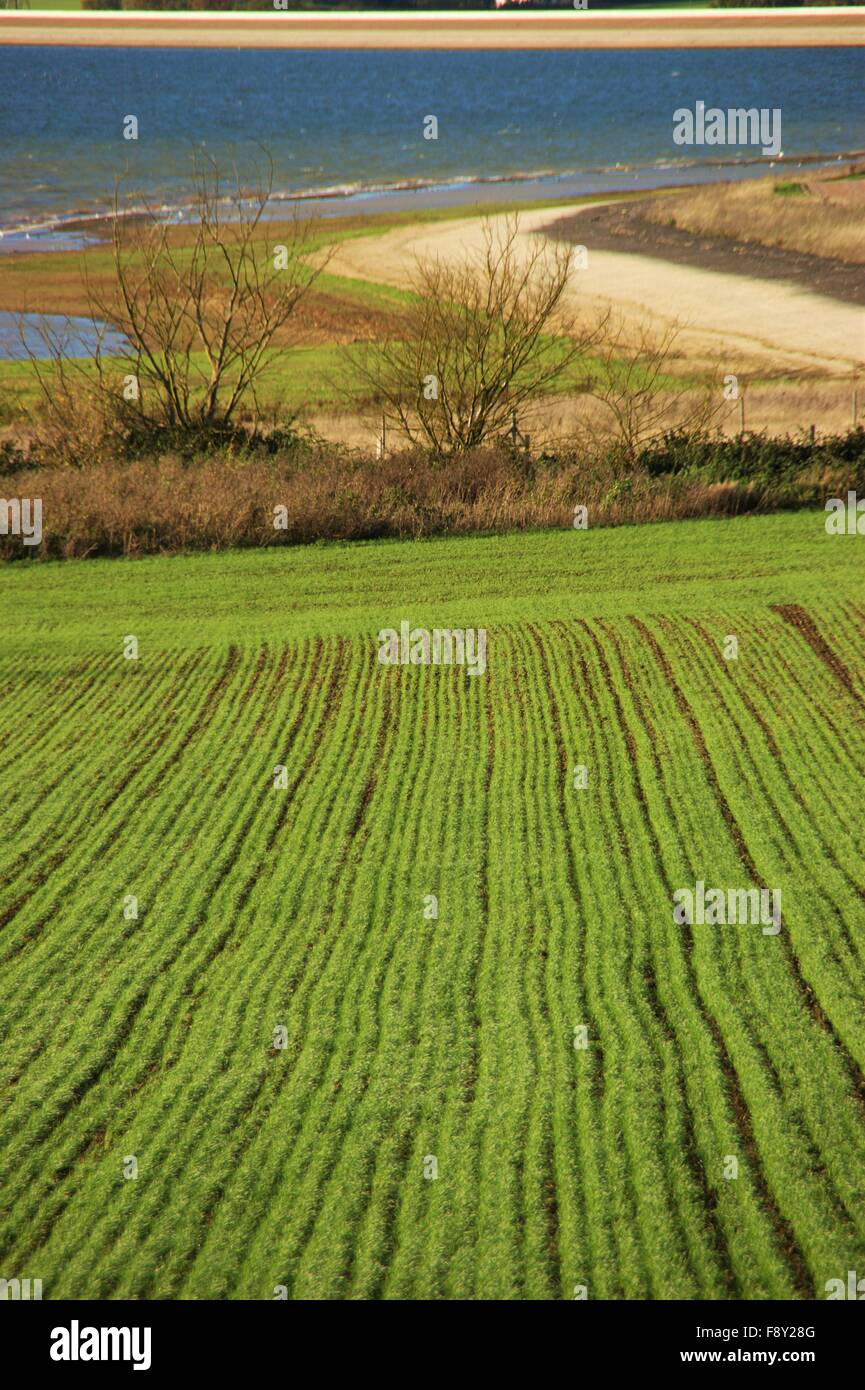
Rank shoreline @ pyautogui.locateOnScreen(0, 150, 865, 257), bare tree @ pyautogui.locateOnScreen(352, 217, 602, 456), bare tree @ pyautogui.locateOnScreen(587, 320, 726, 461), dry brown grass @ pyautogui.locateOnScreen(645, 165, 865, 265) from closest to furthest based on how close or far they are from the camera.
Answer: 1. bare tree @ pyautogui.locateOnScreen(587, 320, 726, 461)
2. bare tree @ pyautogui.locateOnScreen(352, 217, 602, 456)
3. dry brown grass @ pyautogui.locateOnScreen(645, 165, 865, 265)
4. shoreline @ pyautogui.locateOnScreen(0, 150, 865, 257)

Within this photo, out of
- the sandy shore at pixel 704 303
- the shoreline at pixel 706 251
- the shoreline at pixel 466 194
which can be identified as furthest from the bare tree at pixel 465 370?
the shoreline at pixel 466 194

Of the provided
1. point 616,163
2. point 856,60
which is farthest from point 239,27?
point 856,60

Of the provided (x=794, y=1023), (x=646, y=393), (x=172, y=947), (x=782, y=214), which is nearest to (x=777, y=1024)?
(x=794, y=1023)

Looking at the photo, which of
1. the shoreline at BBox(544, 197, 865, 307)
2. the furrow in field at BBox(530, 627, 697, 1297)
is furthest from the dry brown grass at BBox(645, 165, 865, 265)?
the furrow in field at BBox(530, 627, 697, 1297)

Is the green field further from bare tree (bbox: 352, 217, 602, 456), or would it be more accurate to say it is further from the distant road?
the distant road

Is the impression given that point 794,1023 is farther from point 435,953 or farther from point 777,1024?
point 435,953

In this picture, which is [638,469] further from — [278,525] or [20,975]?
[20,975]
